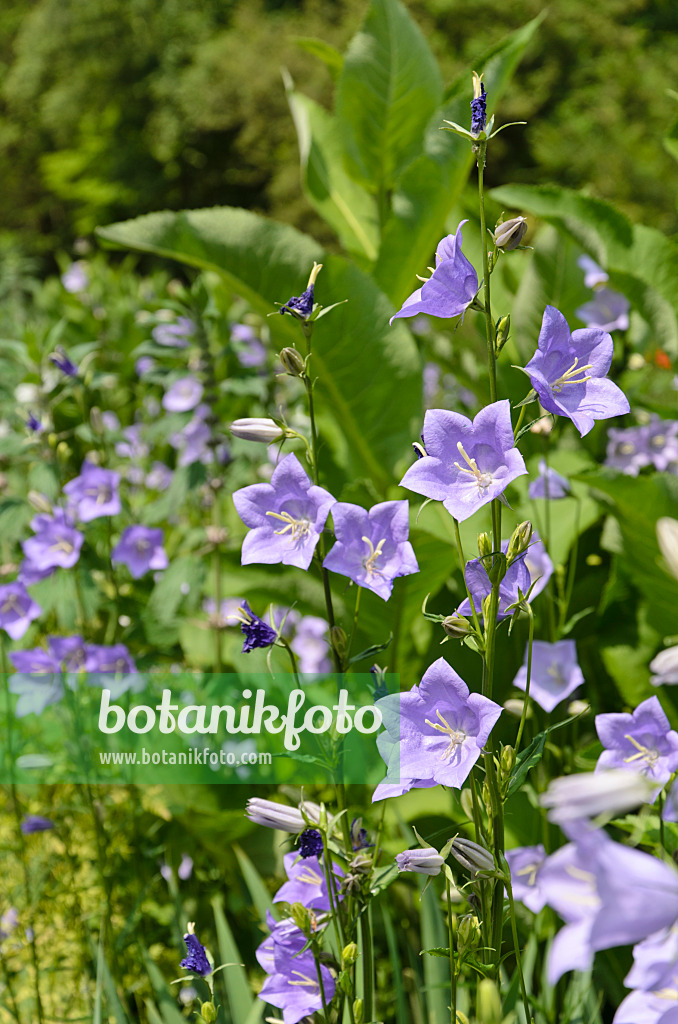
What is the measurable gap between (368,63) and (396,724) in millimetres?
1766

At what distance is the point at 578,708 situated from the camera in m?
1.29

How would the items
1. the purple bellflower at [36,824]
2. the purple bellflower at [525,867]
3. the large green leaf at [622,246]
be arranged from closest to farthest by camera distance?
1. the purple bellflower at [525,867]
2. the purple bellflower at [36,824]
3. the large green leaf at [622,246]

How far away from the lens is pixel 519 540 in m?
0.78

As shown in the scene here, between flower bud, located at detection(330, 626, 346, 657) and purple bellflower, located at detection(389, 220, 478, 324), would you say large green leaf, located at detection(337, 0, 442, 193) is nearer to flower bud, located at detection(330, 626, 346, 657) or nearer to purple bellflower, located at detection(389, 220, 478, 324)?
purple bellflower, located at detection(389, 220, 478, 324)

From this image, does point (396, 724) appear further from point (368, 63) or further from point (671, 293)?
point (368, 63)

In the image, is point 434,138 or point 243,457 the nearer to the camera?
point 434,138

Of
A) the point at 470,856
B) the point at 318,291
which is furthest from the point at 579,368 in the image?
the point at 318,291

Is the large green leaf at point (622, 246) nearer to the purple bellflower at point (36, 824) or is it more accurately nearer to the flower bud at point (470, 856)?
the flower bud at point (470, 856)

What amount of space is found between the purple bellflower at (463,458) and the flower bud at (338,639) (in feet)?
0.59

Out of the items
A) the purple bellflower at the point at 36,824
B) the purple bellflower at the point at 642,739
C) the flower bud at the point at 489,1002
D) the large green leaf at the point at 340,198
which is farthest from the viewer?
the large green leaf at the point at 340,198

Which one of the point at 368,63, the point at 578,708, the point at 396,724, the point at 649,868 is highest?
the point at 368,63

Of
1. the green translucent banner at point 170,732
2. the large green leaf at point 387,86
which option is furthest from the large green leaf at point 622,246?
the green translucent banner at point 170,732

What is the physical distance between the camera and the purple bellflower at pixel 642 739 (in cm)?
98

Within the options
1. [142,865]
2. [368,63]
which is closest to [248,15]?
[368,63]
